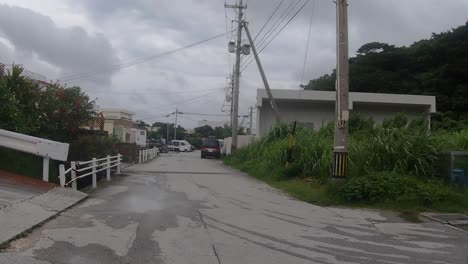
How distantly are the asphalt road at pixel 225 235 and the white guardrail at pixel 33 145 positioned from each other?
145 centimetres

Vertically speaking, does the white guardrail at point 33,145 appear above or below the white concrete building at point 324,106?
below

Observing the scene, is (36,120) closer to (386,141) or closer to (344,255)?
(386,141)

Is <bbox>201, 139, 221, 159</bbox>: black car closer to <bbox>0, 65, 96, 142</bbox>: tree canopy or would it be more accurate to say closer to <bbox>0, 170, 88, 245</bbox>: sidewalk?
<bbox>0, 65, 96, 142</bbox>: tree canopy

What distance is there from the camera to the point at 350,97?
39.7 m

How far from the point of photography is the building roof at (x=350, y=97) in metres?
39.1

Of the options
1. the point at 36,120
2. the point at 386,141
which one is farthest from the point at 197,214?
the point at 36,120

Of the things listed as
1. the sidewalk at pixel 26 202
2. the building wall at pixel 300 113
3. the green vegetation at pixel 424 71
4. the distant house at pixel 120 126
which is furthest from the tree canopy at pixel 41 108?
the green vegetation at pixel 424 71

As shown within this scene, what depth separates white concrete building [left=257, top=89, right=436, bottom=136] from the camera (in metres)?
39.5

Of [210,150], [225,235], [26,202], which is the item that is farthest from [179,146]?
[225,235]

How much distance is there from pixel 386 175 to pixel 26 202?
29.5 ft

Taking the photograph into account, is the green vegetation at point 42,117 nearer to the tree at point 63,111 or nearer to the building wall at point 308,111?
the tree at point 63,111

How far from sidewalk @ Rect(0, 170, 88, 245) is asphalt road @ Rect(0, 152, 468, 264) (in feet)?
0.79

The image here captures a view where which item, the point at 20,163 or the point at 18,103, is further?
the point at 18,103

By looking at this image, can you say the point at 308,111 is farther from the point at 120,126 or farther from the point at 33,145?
the point at 33,145
